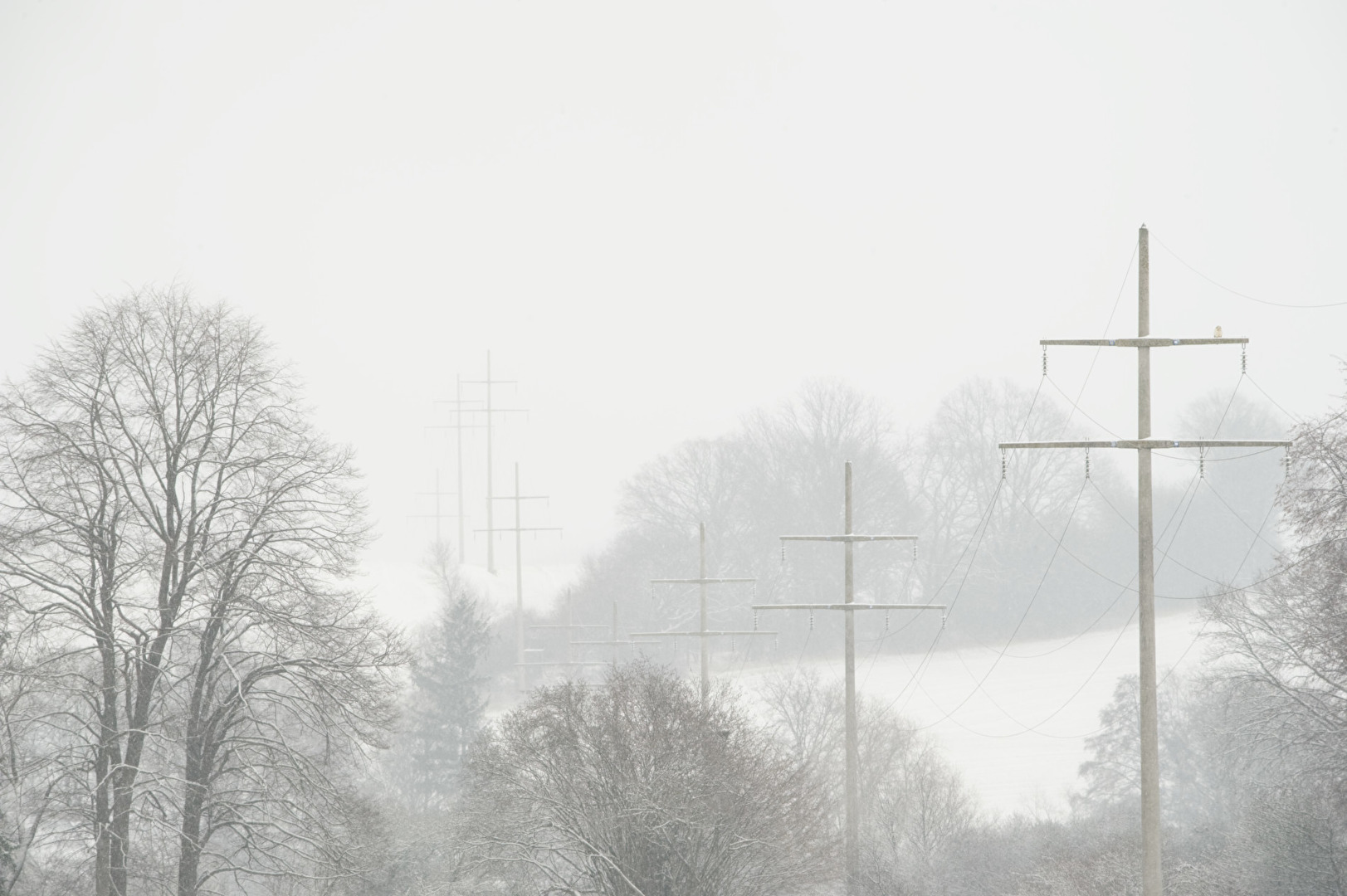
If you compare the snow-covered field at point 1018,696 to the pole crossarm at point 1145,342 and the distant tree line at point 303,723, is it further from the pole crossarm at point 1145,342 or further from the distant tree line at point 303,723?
the pole crossarm at point 1145,342

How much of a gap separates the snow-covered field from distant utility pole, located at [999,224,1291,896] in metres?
32.2

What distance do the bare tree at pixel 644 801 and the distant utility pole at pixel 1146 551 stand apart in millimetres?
6916

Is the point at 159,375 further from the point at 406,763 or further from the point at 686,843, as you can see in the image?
the point at 406,763

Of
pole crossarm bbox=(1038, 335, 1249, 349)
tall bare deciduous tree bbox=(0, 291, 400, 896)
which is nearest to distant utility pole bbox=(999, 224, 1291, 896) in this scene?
pole crossarm bbox=(1038, 335, 1249, 349)

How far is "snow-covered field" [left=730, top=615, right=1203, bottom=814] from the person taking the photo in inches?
2211

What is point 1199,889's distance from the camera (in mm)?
26594

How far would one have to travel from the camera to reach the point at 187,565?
20.5 m

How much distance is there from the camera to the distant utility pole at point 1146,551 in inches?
738

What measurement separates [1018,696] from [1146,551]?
55.8 metres

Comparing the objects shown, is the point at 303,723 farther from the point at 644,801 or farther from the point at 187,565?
the point at 644,801

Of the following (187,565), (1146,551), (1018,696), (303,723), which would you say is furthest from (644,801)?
(1018,696)

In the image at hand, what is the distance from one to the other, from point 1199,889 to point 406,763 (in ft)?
132

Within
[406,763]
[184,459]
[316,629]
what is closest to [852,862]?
[316,629]

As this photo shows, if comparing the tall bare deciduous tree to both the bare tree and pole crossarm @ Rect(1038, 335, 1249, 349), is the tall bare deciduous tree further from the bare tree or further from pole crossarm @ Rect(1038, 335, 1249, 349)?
pole crossarm @ Rect(1038, 335, 1249, 349)
